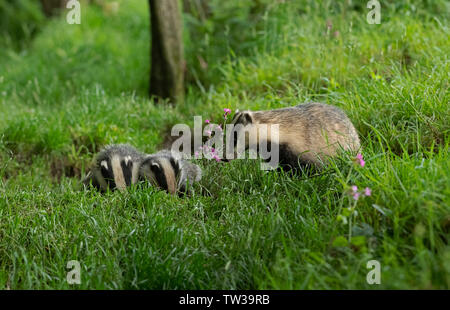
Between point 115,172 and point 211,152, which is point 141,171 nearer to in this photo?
point 115,172

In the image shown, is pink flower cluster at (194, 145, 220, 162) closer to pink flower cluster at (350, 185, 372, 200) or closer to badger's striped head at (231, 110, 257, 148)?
badger's striped head at (231, 110, 257, 148)

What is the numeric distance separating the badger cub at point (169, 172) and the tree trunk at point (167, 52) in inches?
82.5

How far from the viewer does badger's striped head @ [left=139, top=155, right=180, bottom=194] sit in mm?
4777

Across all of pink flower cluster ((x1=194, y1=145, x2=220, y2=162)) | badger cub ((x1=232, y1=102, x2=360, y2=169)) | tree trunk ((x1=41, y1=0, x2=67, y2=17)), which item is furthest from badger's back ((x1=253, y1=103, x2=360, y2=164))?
tree trunk ((x1=41, y1=0, x2=67, y2=17))

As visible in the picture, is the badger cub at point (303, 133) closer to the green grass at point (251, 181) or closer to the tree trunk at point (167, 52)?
the green grass at point (251, 181)

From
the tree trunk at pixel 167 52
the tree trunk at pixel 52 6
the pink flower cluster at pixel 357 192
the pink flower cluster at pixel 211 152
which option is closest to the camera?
the pink flower cluster at pixel 357 192

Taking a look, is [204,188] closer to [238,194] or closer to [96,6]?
[238,194]

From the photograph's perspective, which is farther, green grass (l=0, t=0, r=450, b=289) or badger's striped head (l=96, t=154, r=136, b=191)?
badger's striped head (l=96, t=154, r=136, b=191)

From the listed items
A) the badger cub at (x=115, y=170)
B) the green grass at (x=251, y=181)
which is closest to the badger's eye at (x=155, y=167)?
the badger cub at (x=115, y=170)

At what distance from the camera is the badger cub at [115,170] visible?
488 cm

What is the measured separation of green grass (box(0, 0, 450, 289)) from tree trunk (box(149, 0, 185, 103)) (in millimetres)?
334

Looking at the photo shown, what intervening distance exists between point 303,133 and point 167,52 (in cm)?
336

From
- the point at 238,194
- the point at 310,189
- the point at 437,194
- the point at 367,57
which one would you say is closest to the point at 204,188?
the point at 238,194

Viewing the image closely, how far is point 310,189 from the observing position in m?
3.85
